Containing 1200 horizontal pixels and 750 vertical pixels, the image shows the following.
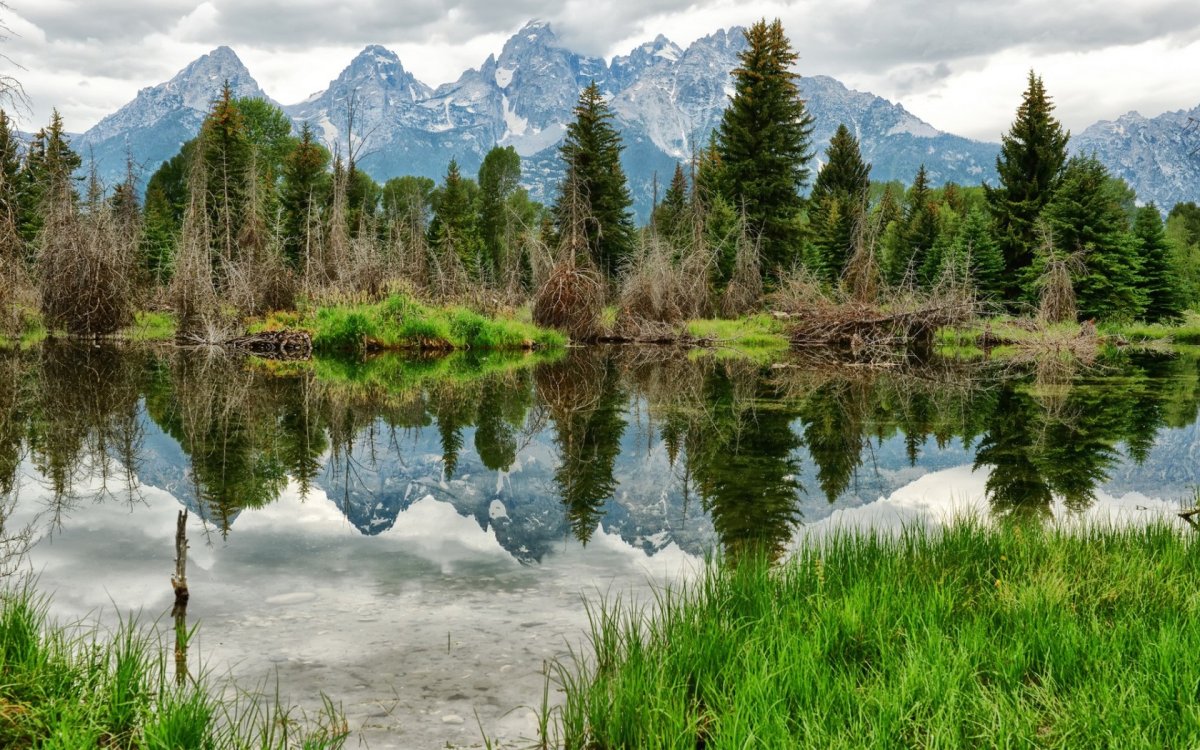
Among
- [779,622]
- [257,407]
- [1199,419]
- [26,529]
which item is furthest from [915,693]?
[1199,419]

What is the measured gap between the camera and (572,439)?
11461 mm

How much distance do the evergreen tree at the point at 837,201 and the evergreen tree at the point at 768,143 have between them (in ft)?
20.4

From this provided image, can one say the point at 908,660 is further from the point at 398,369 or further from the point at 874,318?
the point at 874,318

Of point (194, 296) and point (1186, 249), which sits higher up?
point (1186, 249)

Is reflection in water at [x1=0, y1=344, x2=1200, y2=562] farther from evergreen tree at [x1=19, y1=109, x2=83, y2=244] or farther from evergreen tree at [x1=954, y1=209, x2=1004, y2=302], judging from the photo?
evergreen tree at [x1=954, y1=209, x2=1004, y2=302]

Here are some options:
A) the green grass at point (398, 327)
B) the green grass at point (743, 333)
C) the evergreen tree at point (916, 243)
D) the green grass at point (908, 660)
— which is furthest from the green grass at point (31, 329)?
the evergreen tree at point (916, 243)

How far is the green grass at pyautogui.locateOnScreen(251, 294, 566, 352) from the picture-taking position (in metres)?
27.1

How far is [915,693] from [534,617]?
2.28 meters

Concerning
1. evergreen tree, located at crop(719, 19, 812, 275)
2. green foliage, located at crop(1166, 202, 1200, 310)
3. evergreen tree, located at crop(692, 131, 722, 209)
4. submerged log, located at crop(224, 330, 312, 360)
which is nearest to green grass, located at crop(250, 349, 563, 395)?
submerged log, located at crop(224, 330, 312, 360)

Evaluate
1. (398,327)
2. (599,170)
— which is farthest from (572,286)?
(599,170)

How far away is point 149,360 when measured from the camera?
71.8 ft

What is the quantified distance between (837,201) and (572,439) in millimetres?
46448

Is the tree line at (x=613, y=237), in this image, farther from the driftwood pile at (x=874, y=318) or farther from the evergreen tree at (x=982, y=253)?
the driftwood pile at (x=874, y=318)

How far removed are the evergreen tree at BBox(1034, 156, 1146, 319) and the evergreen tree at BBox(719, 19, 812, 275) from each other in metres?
11.6
